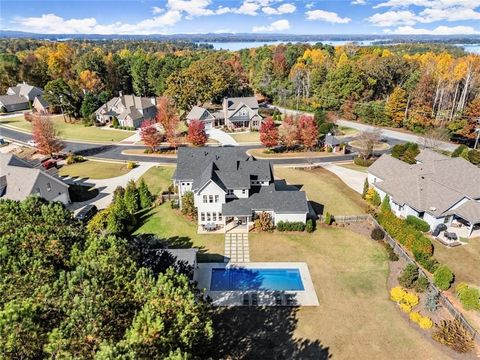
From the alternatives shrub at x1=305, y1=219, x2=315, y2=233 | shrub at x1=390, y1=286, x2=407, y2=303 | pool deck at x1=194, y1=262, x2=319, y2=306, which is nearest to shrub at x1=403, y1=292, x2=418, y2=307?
shrub at x1=390, y1=286, x2=407, y2=303

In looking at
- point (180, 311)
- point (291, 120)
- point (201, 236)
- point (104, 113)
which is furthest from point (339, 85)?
point (180, 311)

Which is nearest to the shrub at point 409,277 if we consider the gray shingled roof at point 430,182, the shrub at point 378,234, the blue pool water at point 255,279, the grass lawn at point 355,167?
the shrub at point 378,234

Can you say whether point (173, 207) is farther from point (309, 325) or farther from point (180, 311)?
point (180, 311)

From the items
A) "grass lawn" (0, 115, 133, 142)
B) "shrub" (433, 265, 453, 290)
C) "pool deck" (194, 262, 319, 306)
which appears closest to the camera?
"pool deck" (194, 262, 319, 306)

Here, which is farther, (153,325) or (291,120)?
(291,120)

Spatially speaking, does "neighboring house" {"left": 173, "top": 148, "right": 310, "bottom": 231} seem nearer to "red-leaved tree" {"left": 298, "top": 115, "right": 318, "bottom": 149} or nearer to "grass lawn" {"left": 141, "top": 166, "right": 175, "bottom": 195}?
"grass lawn" {"left": 141, "top": 166, "right": 175, "bottom": 195}

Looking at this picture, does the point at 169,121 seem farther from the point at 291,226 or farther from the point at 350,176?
the point at 291,226
